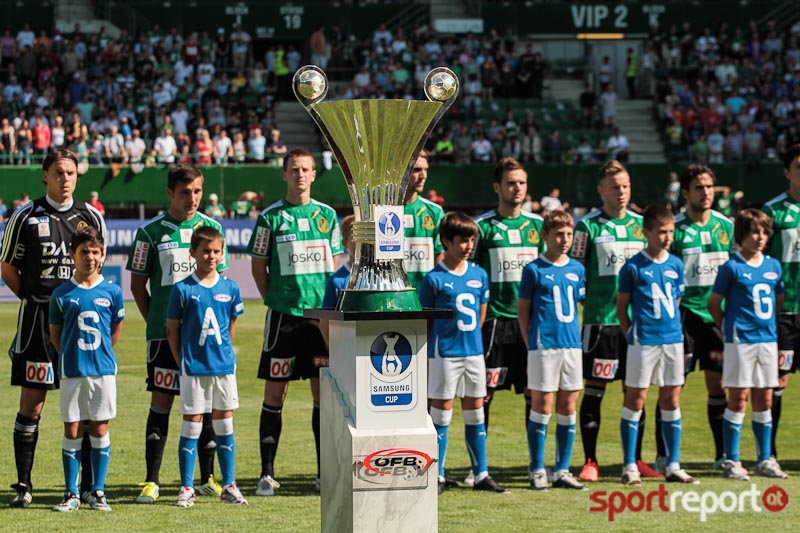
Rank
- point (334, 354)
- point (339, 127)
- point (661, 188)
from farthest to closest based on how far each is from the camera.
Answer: point (661, 188), point (334, 354), point (339, 127)

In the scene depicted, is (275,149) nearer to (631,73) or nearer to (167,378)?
(631,73)

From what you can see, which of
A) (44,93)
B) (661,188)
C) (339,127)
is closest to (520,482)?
(339,127)

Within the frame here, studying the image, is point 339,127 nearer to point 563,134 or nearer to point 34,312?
point 34,312

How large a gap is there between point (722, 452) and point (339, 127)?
16.8 feet

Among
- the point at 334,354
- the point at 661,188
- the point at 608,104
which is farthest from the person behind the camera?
the point at 608,104

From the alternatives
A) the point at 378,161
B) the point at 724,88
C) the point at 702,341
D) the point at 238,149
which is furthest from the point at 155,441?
the point at 724,88

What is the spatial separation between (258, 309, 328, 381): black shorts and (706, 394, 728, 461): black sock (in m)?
2.87

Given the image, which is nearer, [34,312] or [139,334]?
[34,312]

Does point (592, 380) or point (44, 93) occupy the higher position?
point (44, 93)

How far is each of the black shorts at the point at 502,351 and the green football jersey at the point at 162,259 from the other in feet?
6.29

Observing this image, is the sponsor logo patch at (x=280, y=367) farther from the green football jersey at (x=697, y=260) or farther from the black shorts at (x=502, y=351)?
the green football jersey at (x=697, y=260)

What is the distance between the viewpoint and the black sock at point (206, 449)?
8188mm

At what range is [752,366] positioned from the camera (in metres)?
8.66

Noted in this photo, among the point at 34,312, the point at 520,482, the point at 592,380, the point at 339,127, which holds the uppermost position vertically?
the point at 339,127
